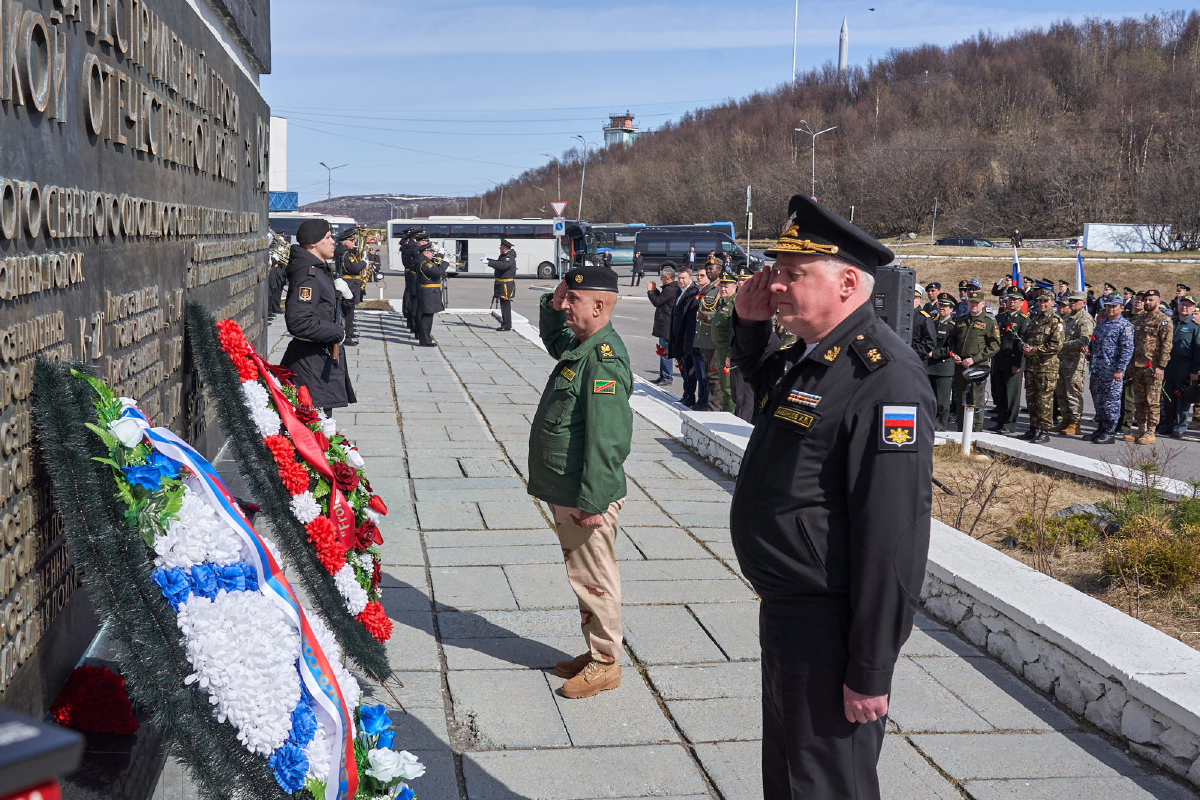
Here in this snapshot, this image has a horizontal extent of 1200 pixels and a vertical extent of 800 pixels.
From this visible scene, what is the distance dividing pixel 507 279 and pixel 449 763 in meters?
17.0

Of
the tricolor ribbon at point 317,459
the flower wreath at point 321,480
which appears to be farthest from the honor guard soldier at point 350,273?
the tricolor ribbon at point 317,459

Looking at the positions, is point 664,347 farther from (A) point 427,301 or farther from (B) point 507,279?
(B) point 507,279

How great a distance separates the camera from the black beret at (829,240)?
242cm

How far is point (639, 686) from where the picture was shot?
412 cm

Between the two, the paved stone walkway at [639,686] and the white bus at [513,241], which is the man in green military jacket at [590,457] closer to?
the paved stone walkway at [639,686]

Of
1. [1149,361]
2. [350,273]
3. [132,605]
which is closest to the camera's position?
[132,605]

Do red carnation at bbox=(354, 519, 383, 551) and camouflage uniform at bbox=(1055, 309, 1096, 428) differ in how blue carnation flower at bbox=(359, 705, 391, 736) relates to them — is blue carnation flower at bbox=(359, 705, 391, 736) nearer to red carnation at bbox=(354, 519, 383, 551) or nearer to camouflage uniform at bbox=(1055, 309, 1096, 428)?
red carnation at bbox=(354, 519, 383, 551)

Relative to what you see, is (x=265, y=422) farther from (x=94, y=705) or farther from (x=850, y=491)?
(x=850, y=491)

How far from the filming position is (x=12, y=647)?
2328mm

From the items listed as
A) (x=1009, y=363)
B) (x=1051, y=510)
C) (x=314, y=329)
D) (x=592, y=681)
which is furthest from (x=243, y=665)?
(x=1009, y=363)

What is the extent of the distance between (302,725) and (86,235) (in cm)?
149

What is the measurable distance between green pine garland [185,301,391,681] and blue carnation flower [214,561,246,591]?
3.96 ft

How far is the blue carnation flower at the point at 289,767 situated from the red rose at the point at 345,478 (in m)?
1.88

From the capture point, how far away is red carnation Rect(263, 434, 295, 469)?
394cm
